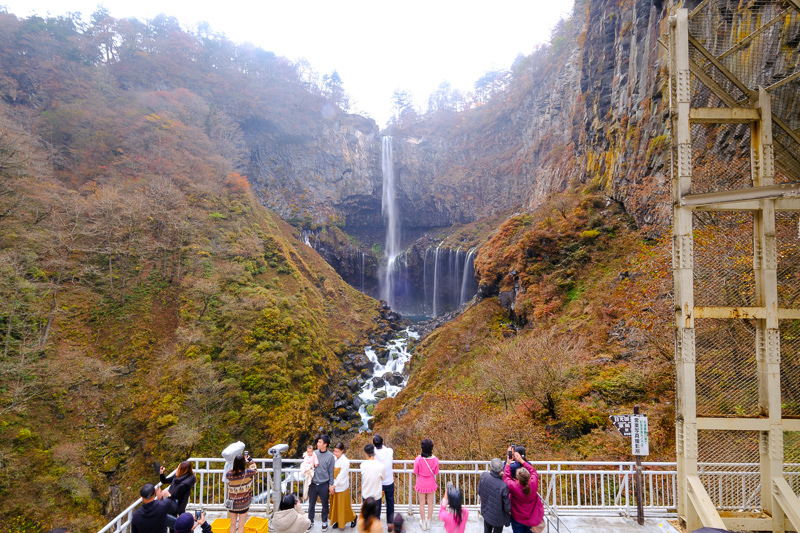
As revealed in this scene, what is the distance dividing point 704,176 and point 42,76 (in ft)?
161

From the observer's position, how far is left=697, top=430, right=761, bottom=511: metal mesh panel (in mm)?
5461

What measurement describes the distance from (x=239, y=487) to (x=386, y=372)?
66.3 ft

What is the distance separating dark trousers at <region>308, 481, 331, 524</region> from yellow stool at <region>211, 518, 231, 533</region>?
1422 mm

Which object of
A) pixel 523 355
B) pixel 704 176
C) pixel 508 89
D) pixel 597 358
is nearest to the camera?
pixel 704 176

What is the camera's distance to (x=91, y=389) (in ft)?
45.2

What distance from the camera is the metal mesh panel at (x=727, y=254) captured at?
18.6 feet

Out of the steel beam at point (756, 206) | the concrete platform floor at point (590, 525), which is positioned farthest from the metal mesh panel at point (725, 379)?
the concrete platform floor at point (590, 525)

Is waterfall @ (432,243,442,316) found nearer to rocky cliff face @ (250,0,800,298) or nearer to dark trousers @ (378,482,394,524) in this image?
rocky cliff face @ (250,0,800,298)

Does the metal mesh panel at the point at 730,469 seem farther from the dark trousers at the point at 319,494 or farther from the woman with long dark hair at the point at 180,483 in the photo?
the woman with long dark hair at the point at 180,483

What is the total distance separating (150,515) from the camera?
3.99m

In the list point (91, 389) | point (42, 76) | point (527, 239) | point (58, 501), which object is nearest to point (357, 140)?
point (42, 76)

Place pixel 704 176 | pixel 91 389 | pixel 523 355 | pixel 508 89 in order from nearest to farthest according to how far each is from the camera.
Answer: pixel 704 176
pixel 523 355
pixel 91 389
pixel 508 89

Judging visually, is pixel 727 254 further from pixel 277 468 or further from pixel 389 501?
pixel 277 468

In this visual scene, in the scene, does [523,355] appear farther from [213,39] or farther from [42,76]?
[213,39]
